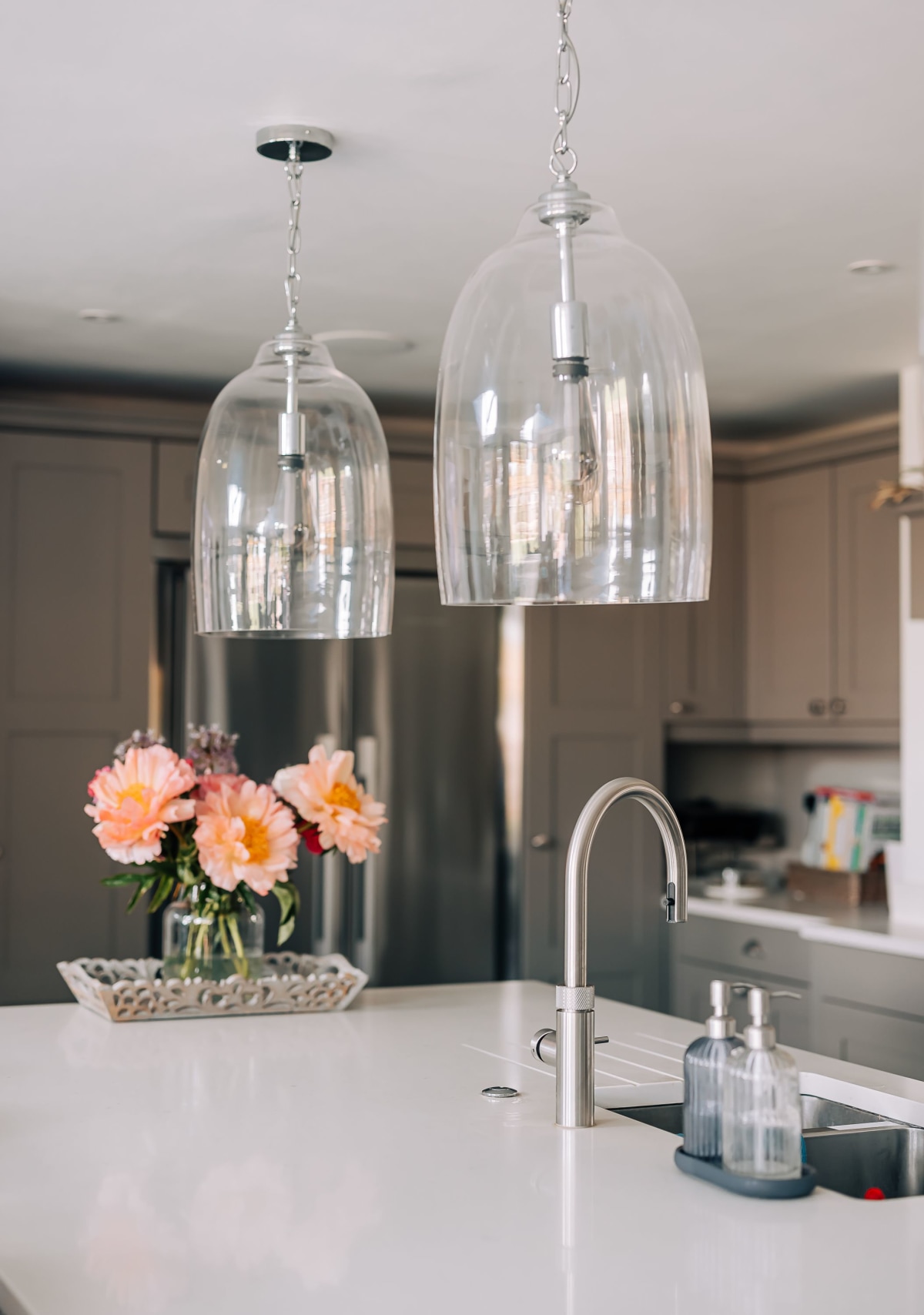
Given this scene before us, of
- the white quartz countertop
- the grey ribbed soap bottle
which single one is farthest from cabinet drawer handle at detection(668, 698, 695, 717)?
the grey ribbed soap bottle

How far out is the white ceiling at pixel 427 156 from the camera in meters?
1.96

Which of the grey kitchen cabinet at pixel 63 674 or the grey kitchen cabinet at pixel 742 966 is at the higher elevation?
the grey kitchen cabinet at pixel 63 674

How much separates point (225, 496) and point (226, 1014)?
3.20ft

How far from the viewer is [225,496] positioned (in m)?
1.82

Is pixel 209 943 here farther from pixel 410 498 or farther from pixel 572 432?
pixel 410 498

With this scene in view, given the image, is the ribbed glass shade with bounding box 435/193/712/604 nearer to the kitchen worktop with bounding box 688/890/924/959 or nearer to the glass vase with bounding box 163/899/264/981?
the glass vase with bounding box 163/899/264/981

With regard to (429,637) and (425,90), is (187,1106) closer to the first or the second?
(425,90)

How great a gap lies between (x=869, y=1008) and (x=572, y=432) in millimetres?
2918

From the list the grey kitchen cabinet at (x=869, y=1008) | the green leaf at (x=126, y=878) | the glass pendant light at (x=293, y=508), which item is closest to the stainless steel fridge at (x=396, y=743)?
the grey kitchen cabinet at (x=869, y=1008)

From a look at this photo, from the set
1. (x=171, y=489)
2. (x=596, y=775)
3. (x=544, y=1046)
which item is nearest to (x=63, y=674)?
(x=171, y=489)

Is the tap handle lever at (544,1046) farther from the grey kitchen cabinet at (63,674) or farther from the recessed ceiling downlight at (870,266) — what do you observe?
the grey kitchen cabinet at (63,674)

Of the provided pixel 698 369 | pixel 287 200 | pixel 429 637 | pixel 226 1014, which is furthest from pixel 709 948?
pixel 698 369

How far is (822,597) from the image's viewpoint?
14.5 ft

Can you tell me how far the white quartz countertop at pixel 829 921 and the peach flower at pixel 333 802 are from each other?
1.75 meters
